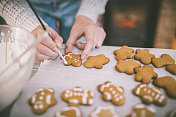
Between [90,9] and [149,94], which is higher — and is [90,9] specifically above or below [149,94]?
above

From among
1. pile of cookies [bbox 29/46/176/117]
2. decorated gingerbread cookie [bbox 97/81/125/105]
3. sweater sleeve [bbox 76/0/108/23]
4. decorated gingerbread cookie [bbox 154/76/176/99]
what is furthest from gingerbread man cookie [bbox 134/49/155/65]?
sweater sleeve [bbox 76/0/108/23]


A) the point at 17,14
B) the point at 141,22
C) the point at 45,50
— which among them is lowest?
the point at 141,22

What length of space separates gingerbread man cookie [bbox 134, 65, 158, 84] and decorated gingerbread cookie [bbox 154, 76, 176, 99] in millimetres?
29

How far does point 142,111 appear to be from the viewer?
46 cm

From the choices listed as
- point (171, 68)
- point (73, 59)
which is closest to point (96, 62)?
point (73, 59)

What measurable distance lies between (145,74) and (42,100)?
1.34ft

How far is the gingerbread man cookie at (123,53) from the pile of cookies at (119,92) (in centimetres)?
3

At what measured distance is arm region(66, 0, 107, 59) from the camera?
0.80 meters

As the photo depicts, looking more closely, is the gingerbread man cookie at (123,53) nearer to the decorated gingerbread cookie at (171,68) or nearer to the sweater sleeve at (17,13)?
the decorated gingerbread cookie at (171,68)

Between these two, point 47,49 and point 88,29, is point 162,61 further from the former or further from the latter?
point 47,49

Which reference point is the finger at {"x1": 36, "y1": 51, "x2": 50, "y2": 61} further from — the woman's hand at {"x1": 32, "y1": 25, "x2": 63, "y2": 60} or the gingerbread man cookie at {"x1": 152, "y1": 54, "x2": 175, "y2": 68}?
the gingerbread man cookie at {"x1": 152, "y1": 54, "x2": 175, "y2": 68}

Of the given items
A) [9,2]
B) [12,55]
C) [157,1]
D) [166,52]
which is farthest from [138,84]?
[157,1]

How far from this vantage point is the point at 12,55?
0.61m

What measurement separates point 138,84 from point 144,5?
174 centimetres
